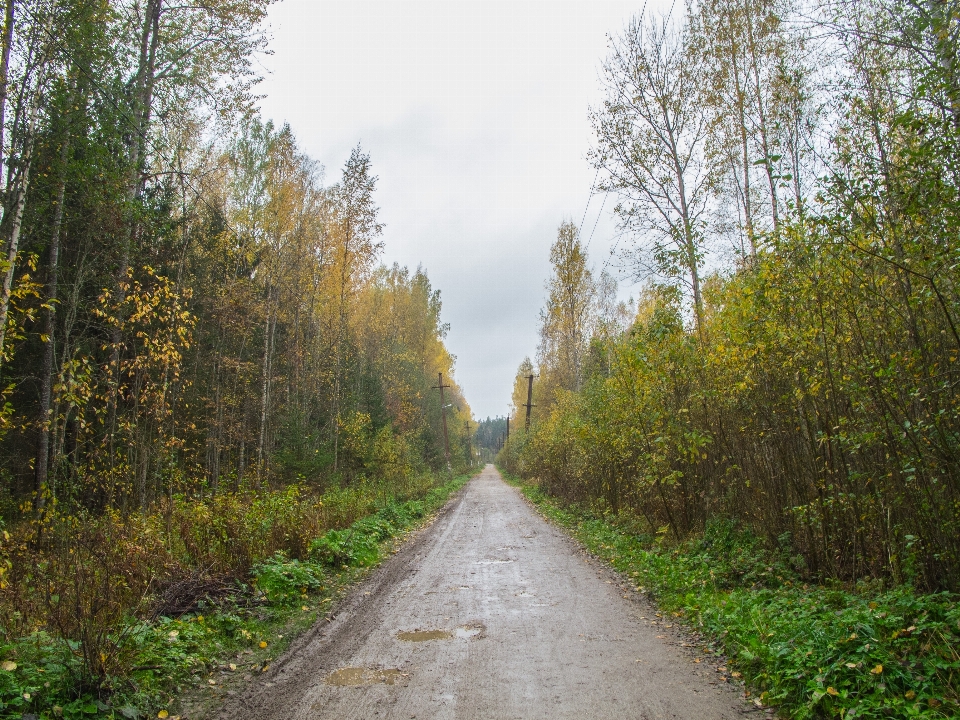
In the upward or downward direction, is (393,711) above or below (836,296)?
below

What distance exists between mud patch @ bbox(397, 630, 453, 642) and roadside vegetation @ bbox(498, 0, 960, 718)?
2.66 m

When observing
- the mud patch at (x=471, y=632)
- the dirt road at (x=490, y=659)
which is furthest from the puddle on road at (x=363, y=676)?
the mud patch at (x=471, y=632)

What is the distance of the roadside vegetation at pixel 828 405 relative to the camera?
404cm

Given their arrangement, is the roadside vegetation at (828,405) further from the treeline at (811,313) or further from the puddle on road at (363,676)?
the puddle on road at (363,676)

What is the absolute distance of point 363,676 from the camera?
181 inches

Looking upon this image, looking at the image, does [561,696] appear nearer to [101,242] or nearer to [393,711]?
[393,711]

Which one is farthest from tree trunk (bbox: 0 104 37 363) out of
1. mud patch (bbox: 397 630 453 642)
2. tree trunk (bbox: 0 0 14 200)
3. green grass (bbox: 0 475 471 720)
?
mud patch (bbox: 397 630 453 642)

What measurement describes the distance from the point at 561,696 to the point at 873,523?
403 cm

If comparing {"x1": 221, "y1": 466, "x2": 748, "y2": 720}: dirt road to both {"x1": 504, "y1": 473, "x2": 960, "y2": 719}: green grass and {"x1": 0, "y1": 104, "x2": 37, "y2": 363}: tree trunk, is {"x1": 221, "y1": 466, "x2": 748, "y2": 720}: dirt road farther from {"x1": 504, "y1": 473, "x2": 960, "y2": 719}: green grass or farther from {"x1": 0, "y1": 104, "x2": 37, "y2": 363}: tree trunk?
{"x1": 0, "y1": 104, "x2": 37, "y2": 363}: tree trunk

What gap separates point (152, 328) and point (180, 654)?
9359 mm

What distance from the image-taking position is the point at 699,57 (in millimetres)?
13602

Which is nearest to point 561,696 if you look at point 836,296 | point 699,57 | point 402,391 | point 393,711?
point 393,711

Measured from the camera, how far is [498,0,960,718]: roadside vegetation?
4.04m

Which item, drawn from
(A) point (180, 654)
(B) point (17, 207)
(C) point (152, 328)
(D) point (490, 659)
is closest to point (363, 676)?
(D) point (490, 659)
